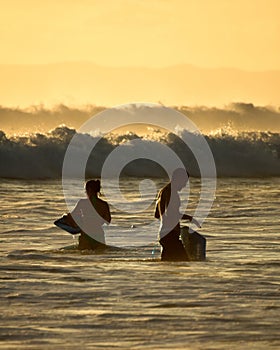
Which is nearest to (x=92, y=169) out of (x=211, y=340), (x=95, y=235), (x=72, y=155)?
(x=72, y=155)

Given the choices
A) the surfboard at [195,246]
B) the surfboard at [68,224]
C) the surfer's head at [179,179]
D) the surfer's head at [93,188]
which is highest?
the surfer's head at [179,179]

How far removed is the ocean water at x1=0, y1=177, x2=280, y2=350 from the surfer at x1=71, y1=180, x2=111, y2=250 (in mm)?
314

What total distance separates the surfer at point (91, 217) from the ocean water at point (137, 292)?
0.31 m

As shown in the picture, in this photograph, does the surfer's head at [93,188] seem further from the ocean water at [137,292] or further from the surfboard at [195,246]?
the surfboard at [195,246]

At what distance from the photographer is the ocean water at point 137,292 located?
1306cm

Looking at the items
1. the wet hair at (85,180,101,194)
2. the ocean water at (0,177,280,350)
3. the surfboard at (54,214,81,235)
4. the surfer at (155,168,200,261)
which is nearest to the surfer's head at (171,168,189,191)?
the surfer at (155,168,200,261)

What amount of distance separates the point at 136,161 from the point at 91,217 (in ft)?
118

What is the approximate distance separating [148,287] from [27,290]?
1500 mm

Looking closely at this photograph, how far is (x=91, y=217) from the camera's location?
20.7m

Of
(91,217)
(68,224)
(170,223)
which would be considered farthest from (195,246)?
(68,224)

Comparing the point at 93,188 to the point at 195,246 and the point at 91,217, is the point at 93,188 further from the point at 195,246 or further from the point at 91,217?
the point at 195,246

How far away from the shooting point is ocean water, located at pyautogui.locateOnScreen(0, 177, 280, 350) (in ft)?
42.9

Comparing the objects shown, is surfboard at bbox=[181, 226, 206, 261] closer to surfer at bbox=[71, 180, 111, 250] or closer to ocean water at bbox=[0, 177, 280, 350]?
ocean water at bbox=[0, 177, 280, 350]

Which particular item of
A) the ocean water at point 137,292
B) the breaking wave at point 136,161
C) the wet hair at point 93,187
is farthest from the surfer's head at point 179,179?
the breaking wave at point 136,161
